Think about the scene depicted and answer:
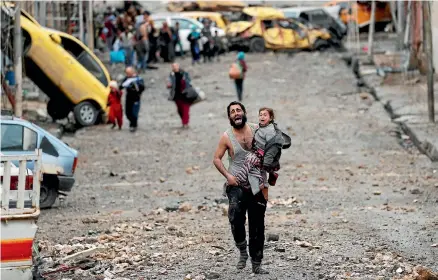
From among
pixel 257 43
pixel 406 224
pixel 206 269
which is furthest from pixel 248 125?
pixel 257 43

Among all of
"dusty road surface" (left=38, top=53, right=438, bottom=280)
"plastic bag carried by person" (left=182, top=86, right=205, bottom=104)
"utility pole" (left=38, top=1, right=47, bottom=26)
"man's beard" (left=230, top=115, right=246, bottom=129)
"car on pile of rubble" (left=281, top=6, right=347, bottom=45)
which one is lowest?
"dusty road surface" (left=38, top=53, right=438, bottom=280)

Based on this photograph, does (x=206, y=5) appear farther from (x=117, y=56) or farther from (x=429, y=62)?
(x=429, y=62)

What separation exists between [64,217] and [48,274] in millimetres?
4262

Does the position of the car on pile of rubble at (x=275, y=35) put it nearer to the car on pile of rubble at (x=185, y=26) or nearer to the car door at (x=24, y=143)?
the car on pile of rubble at (x=185, y=26)

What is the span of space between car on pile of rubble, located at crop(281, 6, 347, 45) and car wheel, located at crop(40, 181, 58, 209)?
28219 mm

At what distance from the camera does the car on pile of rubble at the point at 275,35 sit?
135 feet

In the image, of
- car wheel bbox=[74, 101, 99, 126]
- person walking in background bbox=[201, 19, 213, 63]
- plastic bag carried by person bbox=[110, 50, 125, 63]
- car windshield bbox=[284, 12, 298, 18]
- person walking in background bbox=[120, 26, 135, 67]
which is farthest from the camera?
car windshield bbox=[284, 12, 298, 18]

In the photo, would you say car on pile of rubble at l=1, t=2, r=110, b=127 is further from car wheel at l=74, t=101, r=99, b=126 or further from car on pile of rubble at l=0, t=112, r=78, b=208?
car on pile of rubble at l=0, t=112, r=78, b=208

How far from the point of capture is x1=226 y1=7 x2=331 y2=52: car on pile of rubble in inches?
1622

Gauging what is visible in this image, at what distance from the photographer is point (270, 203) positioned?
14.9 m

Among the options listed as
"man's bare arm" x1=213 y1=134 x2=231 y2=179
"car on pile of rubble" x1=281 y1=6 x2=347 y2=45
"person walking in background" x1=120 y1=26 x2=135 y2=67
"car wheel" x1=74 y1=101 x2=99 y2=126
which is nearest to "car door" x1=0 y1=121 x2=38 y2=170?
"man's bare arm" x1=213 y1=134 x2=231 y2=179

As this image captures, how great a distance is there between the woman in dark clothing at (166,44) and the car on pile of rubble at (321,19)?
654 cm

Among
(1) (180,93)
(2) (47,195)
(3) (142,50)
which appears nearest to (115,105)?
(1) (180,93)

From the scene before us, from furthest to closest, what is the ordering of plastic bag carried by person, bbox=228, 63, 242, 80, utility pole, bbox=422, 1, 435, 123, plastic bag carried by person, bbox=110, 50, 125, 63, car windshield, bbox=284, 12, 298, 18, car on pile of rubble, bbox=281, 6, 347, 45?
car windshield, bbox=284, 12, 298, 18
car on pile of rubble, bbox=281, 6, 347, 45
plastic bag carried by person, bbox=110, 50, 125, 63
plastic bag carried by person, bbox=228, 63, 242, 80
utility pole, bbox=422, 1, 435, 123
